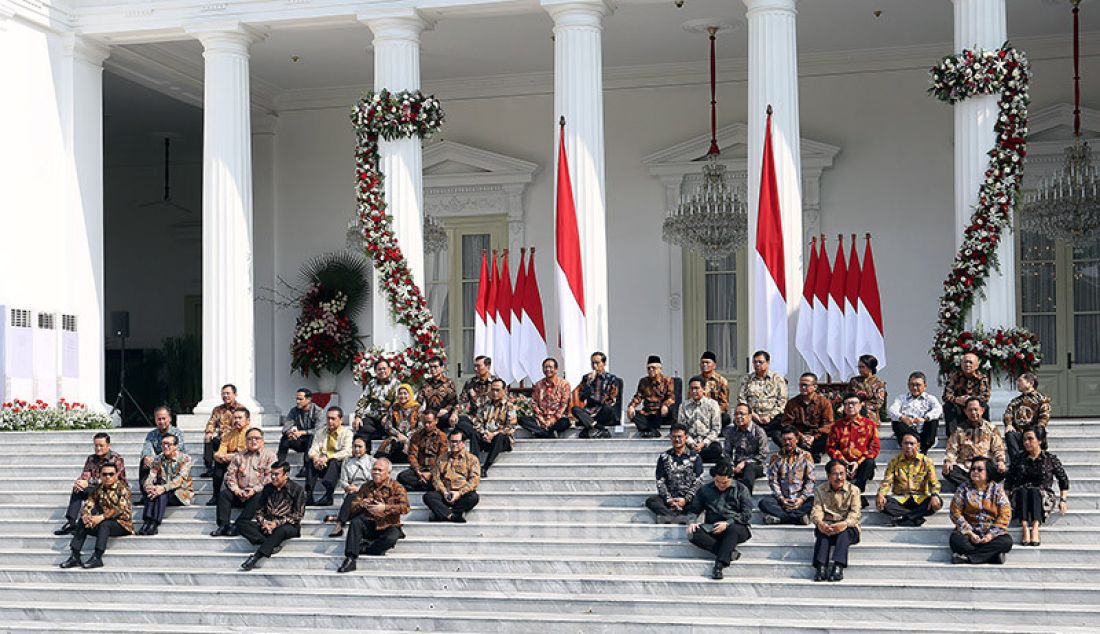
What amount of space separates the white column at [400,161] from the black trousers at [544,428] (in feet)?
8.48

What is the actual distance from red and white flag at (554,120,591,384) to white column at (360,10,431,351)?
1786mm

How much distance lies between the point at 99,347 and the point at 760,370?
8.78 meters

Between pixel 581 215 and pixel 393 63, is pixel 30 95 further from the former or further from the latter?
pixel 581 215

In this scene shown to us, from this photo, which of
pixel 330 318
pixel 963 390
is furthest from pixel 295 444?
pixel 330 318

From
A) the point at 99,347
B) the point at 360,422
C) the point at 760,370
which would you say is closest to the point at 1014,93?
the point at 760,370

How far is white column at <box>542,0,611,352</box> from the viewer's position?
1691cm

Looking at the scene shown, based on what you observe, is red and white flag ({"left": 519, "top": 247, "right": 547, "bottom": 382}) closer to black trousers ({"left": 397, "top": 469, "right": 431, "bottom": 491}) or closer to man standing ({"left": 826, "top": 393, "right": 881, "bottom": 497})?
black trousers ({"left": 397, "top": 469, "right": 431, "bottom": 491})

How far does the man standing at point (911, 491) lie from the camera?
41.0 ft

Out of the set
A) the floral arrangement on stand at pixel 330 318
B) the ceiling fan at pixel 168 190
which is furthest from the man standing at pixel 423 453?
the ceiling fan at pixel 168 190

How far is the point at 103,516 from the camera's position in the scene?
13.7 m

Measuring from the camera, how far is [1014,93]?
1577cm

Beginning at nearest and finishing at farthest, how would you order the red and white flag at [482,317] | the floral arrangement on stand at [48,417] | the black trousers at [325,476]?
the black trousers at [325,476] < the red and white flag at [482,317] < the floral arrangement on stand at [48,417]

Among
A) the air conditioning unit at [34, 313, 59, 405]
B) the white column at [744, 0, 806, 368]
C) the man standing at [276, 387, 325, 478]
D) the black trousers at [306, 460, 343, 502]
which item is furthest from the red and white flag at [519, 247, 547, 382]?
the air conditioning unit at [34, 313, 59, 405]

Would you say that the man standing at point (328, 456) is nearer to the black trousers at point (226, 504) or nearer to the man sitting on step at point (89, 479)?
the black trousers at point (226, 504)
